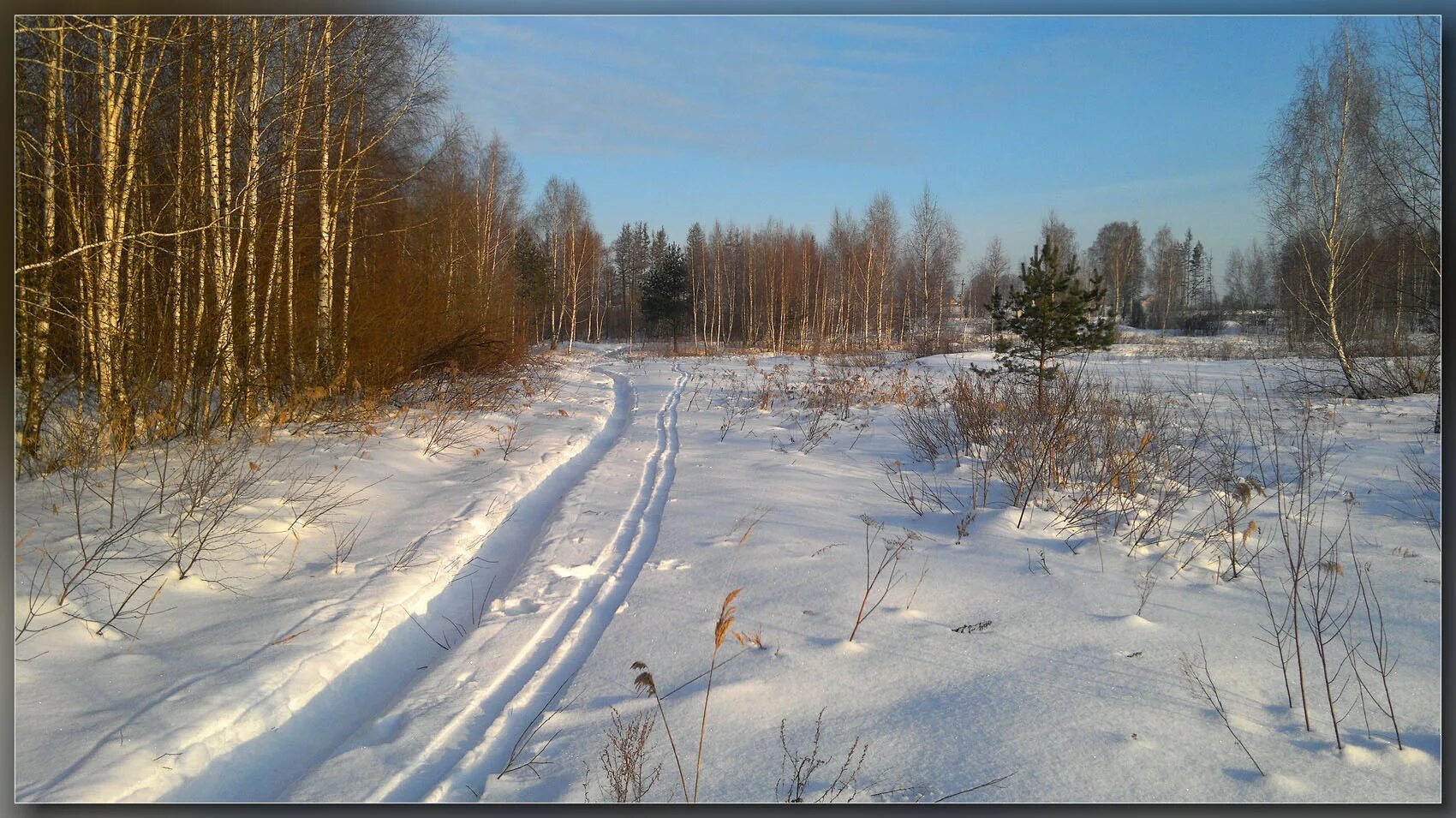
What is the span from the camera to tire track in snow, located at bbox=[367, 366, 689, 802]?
2.12 m

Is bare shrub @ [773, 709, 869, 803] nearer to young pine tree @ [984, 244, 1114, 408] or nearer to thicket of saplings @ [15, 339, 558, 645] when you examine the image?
thicket of saplings @ [15, 339, 558, 645]

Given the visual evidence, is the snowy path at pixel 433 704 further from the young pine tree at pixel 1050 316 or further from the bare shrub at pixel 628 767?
the young pine tree at pixel 1050 316

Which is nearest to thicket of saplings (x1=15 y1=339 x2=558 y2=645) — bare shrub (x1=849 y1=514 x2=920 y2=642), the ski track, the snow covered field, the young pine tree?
the snow covered field

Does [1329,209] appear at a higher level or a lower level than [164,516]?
higher

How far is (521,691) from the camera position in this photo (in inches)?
101

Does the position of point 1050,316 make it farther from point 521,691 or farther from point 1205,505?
point 521,691

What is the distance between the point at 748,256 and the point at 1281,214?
30.3 meters

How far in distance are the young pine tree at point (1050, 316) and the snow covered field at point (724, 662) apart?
6.23 meters

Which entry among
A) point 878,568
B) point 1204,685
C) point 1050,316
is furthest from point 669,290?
point 1204,685

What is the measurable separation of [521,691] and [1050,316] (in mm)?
10814

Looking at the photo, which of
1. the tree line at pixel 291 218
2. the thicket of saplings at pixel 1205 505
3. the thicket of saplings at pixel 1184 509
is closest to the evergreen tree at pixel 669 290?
the tree line at pixel 291 218

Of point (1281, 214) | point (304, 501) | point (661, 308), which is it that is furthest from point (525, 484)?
point (661, 308)

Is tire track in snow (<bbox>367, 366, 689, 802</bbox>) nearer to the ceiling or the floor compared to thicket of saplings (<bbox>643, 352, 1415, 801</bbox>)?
nearer to the floor

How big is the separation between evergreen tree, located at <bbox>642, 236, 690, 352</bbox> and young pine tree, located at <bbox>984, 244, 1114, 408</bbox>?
3089 cm
